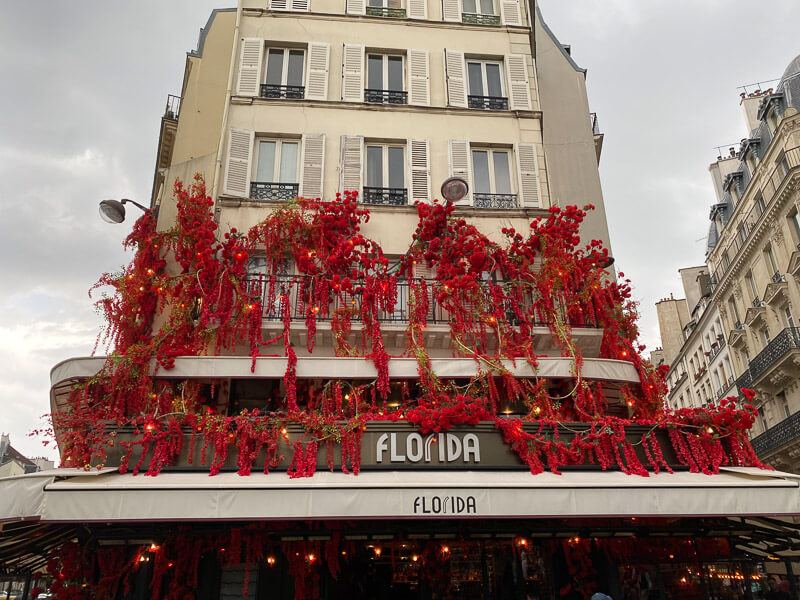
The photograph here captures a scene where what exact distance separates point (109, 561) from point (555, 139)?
1164 cm

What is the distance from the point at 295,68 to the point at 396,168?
10.2ft

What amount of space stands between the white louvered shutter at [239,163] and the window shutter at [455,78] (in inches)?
161

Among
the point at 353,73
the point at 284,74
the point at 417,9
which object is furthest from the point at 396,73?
the point at 284,74

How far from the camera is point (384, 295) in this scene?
9039mm

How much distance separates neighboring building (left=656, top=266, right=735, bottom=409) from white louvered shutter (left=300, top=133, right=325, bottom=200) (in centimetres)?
2169

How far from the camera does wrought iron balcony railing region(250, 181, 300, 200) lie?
34.5ft

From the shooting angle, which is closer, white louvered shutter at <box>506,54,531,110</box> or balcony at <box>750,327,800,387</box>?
white louvered shutter at <box>506,54,531,110</box>

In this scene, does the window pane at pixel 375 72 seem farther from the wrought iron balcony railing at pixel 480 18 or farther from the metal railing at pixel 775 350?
the metal railing at pixel 775 350

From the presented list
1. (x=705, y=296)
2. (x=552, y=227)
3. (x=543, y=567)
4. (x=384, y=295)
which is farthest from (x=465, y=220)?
(x=705, y=296)

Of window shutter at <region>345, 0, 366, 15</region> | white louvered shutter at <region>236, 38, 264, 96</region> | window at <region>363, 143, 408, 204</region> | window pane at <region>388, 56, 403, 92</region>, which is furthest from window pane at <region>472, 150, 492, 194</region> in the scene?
white louvered shutter at <region>236, 38, 264, 96</region>

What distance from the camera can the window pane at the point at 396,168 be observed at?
36.3ft

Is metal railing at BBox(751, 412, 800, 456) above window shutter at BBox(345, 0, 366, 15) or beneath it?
beneath

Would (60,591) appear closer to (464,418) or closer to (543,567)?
(464,418)

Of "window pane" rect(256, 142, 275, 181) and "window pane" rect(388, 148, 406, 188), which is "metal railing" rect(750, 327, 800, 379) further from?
"window pane" rect(256, 142, 275, 181)
